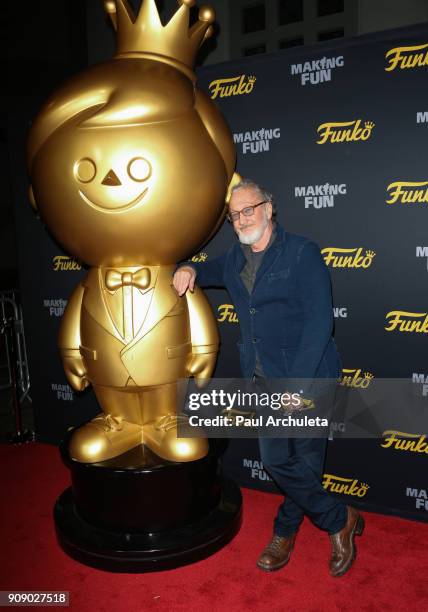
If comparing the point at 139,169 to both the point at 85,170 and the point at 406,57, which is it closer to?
the point at 85,170

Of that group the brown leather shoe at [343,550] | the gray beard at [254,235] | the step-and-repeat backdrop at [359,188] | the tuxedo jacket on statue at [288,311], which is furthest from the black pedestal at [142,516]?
the gray beard at [254,235]

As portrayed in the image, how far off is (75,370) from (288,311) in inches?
42.2

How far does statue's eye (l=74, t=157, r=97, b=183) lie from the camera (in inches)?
77.2

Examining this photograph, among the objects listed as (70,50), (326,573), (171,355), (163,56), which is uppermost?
(70,50)

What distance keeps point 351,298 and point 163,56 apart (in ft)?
4.84

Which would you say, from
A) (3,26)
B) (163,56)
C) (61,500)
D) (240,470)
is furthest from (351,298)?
(3,26)

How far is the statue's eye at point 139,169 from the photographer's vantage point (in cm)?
195

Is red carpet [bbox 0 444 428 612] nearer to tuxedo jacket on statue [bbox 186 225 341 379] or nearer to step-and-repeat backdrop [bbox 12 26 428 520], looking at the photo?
step-and-repeat backdrop [bbox 12 26 428 520]

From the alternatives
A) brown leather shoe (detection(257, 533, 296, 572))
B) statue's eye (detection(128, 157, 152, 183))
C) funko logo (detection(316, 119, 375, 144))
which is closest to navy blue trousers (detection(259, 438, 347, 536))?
brown leather shoe (detection(257, 533, 296, 572))

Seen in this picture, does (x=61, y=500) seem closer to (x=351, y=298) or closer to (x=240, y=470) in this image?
(x=240, y=470)

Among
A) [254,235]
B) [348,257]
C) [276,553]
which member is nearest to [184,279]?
[254,235]

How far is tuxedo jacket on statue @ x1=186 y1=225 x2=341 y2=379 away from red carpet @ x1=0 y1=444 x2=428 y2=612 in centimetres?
87

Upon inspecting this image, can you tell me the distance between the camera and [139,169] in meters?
1.96

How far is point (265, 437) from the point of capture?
2145 millimetres
